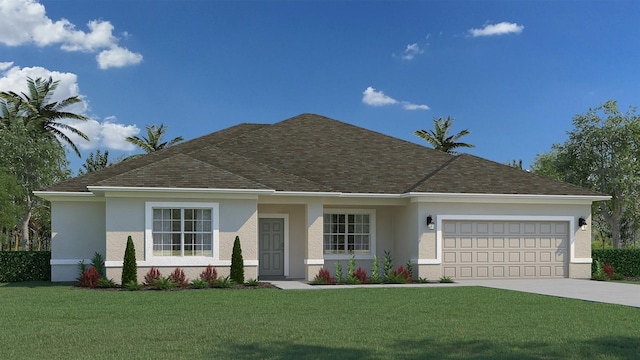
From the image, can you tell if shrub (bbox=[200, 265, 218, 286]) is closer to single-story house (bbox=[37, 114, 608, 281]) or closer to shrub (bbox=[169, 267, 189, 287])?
single-story house (bbox=[37, 114, 608, 281])

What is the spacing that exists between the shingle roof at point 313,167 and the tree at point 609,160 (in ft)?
49.0

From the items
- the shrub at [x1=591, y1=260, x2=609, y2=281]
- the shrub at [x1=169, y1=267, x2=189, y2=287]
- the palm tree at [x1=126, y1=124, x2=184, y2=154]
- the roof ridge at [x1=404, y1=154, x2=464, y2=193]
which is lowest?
the shrub at [x1=591, y1=260, x2=609, y2=281]

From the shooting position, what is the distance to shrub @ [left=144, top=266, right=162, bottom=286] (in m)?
19.0

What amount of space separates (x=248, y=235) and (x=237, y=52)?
1326 centimetres

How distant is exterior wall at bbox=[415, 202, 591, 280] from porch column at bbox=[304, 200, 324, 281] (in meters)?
3.29

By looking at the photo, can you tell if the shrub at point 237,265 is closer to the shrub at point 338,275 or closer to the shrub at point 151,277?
the shrub at point 151,277

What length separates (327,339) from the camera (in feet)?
32.5

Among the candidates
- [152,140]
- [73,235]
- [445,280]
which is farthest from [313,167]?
[152,140]

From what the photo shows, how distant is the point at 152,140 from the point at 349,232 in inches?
1408

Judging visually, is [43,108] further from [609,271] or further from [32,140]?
[609,271]

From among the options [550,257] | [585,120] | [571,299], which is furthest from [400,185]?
[585,120]

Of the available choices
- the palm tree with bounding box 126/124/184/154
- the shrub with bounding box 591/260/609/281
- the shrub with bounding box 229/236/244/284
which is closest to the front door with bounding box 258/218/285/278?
the shrub with bounding box 229/236/244/284

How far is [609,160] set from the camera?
3797 cm

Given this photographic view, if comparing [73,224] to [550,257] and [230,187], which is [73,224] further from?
[550,257]
